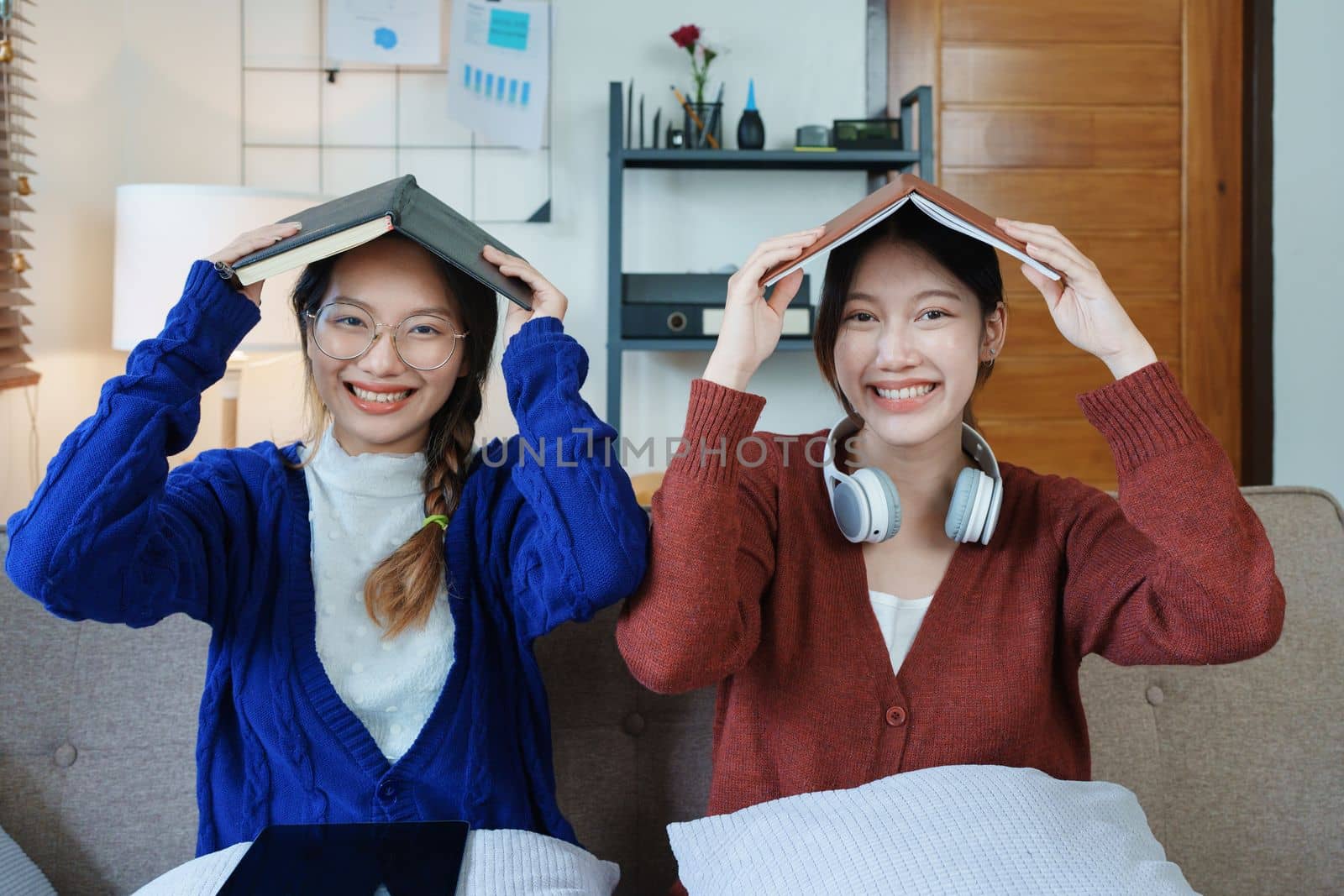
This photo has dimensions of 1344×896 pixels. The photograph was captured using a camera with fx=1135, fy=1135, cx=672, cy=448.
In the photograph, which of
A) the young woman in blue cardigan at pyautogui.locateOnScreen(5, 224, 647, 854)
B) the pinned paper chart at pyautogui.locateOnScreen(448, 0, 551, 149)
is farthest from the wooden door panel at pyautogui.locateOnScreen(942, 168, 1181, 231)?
the young woman in blue cardigan at pyautogui.locateOnScreen(5, 224, 647, 854)

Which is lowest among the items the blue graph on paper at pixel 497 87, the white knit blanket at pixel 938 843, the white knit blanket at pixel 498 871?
the white knit blanket at pixel 498 871

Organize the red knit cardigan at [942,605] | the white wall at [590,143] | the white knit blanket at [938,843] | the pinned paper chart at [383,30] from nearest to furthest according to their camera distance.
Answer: the white knit blanket at [938,843] < the red knit cardigan at [942,605] < the white wall at [590,143] < the pinned paper chart at [383,30]

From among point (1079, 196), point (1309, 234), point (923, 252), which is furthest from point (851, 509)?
point (1309, 234)

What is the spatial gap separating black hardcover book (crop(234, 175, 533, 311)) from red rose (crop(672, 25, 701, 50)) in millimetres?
1798

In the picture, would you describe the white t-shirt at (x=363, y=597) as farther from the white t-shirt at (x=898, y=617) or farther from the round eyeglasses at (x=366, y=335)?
the white t-shirt at (x=898, y=617)

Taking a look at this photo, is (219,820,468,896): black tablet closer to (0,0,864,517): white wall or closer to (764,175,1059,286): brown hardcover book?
(764,175,1059,286): brown hardcover book

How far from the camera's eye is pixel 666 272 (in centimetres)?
279

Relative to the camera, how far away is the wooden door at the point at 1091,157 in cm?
301

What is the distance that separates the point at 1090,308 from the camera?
3.55ft

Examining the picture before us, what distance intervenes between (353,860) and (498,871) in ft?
0.42

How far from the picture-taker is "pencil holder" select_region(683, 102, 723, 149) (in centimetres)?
279

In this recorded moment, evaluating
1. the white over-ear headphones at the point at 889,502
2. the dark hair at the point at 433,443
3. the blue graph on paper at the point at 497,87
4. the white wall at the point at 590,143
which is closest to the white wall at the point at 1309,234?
the white wall at the point at 590,143

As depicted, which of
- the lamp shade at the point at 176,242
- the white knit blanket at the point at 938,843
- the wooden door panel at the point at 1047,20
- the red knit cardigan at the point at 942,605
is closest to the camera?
the white knit blanket at the point at 938,843

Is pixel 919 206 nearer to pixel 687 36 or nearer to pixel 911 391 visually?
pixel 911 391
